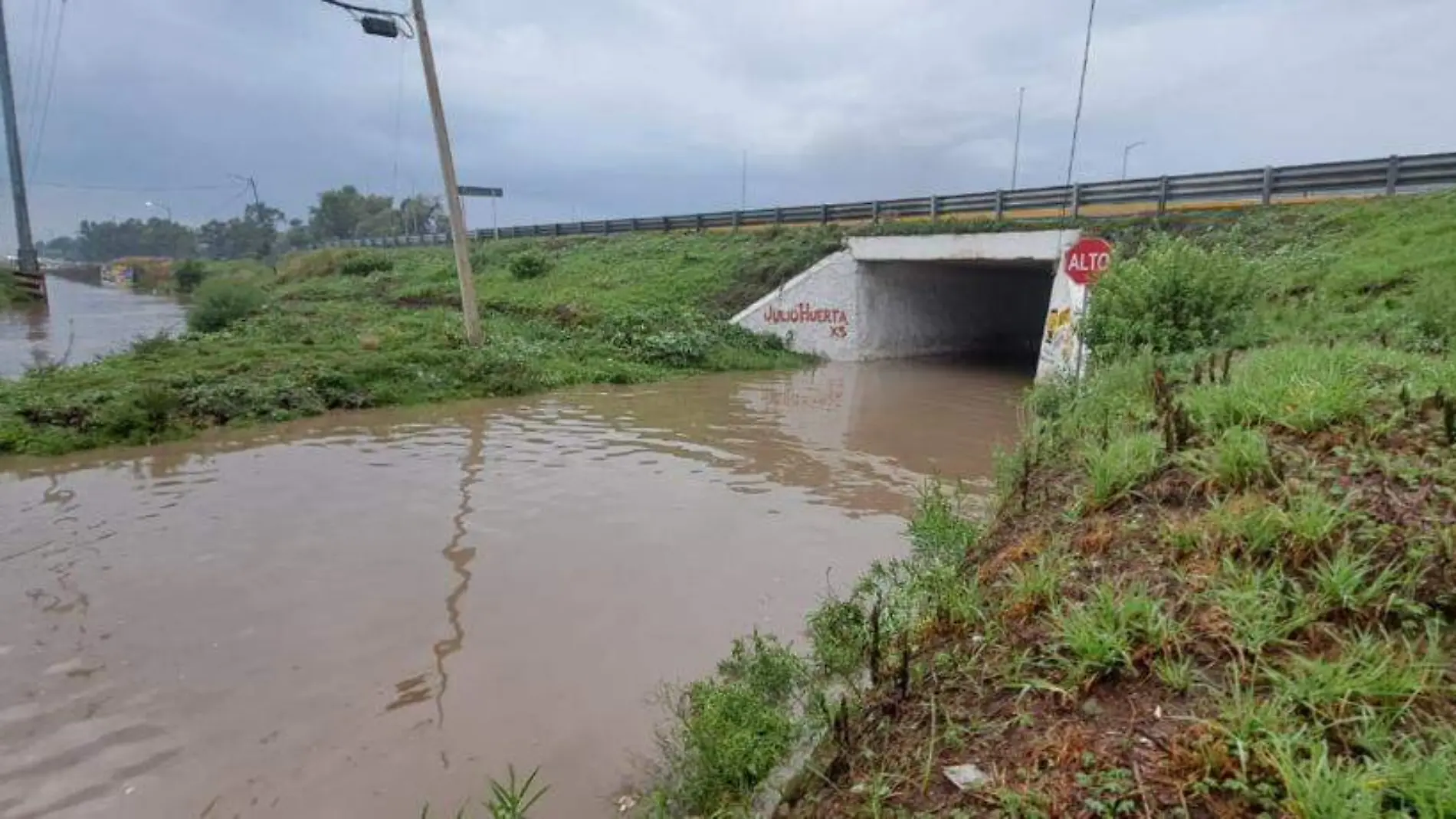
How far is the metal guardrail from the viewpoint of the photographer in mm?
14781

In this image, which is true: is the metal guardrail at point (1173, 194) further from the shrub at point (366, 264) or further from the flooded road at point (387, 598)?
the shrub at point (366, 264)

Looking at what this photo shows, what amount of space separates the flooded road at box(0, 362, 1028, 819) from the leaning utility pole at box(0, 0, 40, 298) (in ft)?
124

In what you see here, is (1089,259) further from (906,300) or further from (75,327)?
(75,327)

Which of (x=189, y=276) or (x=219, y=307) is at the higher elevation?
(x=189, y=276)

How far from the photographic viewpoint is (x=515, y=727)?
162 inches

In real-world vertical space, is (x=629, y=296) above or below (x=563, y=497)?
above

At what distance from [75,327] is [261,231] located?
101228 mm

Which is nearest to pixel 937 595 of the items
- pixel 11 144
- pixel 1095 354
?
pixel 1095 354

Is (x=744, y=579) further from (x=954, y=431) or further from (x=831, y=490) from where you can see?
(x=954, y=431)

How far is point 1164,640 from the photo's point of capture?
2.72m

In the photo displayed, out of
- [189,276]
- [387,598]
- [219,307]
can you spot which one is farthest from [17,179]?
[387,598]

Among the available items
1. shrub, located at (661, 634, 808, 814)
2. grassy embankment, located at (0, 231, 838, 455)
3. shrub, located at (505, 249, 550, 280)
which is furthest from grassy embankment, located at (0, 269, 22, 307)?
shrub, located at (661, 634, 808, 814)

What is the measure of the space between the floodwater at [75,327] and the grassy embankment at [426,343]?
9.23ft

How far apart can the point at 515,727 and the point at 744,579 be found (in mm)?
2395
